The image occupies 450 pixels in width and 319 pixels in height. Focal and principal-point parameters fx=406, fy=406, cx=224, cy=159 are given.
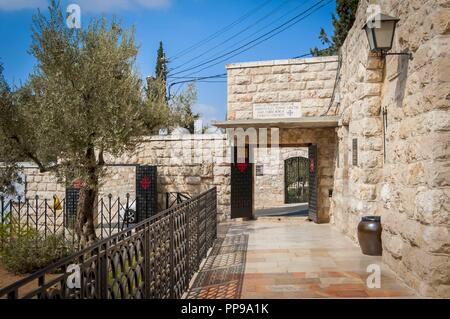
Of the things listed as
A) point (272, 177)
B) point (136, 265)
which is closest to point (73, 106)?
point (136, 265)

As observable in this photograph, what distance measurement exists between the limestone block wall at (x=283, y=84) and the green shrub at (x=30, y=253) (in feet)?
18.0

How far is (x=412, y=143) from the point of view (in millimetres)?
4512

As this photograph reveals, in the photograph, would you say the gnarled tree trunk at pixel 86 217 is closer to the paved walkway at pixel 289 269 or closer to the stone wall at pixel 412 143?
the paved walkway at pixel 289 269

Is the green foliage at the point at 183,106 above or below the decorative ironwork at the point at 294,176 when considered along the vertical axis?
above

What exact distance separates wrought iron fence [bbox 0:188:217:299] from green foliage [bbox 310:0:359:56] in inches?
523

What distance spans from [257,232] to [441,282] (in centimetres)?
542

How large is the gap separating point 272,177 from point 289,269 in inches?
509

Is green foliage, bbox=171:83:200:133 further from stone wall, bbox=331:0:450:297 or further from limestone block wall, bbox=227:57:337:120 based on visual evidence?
stone wall, bbox=331:0:450:297

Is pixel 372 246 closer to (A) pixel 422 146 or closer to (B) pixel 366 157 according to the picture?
(B) pixel 366 157

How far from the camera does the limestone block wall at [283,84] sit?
1044cm

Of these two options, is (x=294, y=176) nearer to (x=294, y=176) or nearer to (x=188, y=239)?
(x=294, y=176)

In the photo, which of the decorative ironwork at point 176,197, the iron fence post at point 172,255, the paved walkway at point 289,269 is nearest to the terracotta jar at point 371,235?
the paved walkway at point 289,269

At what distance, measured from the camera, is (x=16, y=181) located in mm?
9023
